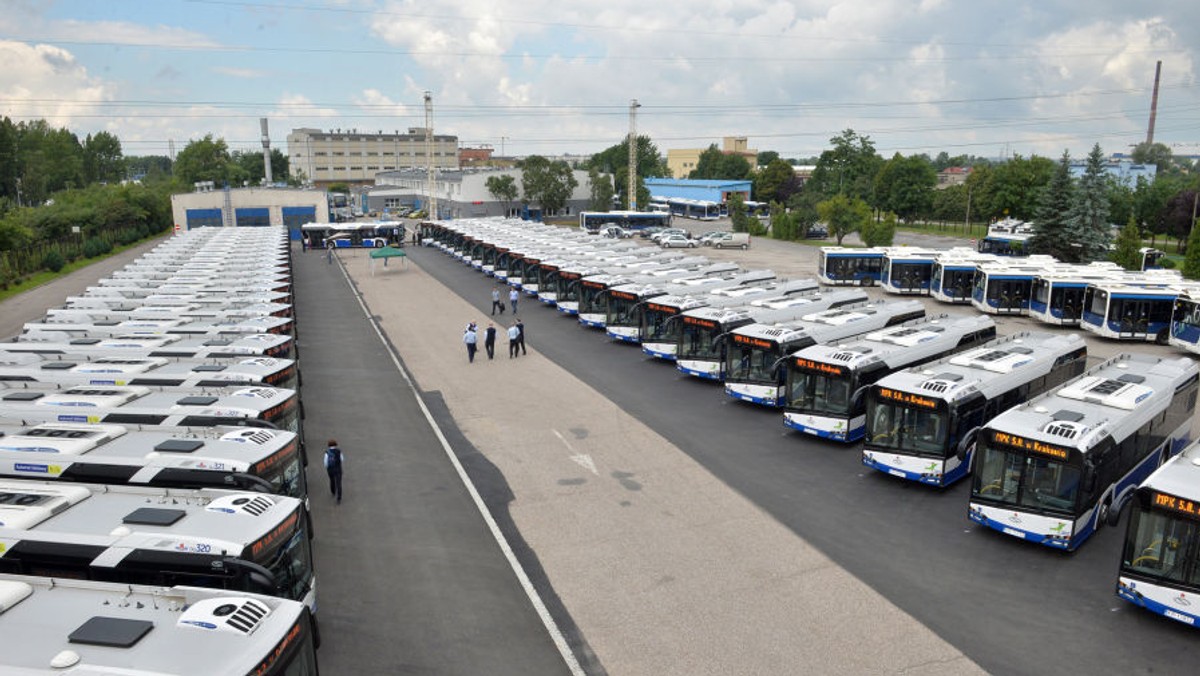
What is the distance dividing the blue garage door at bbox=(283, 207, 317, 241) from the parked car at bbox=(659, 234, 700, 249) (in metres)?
41.2

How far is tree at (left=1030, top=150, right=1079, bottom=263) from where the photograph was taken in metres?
55.3

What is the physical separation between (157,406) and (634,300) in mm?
19750

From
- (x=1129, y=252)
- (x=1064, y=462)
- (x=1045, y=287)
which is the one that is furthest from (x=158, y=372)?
(x=1129, y=252)

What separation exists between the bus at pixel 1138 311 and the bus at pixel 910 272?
516 inches

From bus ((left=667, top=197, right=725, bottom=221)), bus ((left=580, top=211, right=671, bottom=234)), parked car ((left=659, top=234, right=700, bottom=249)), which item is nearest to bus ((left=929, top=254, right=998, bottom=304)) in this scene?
parked car ((left=659, top=234, right=700, bottom=249))

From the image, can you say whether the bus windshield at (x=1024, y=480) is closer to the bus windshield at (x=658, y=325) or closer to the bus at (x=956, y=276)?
the bus windshield at (x=658, y=325)

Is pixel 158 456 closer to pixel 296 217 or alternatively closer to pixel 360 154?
pixel 296 217

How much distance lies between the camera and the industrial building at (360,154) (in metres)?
169

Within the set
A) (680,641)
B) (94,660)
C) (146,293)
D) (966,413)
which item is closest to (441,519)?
(680,641)

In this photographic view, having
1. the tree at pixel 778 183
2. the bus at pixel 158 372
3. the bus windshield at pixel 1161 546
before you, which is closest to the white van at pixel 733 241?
the tree at pixel 778 183

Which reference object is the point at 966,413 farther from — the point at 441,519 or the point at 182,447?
the point at 182,447

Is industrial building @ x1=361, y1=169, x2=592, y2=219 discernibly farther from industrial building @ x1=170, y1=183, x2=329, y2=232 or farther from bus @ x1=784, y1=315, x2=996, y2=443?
bus @ x1=784, y1=315, x2=996, y2=443

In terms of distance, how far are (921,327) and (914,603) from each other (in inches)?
529

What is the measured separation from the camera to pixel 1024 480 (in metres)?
14.2
